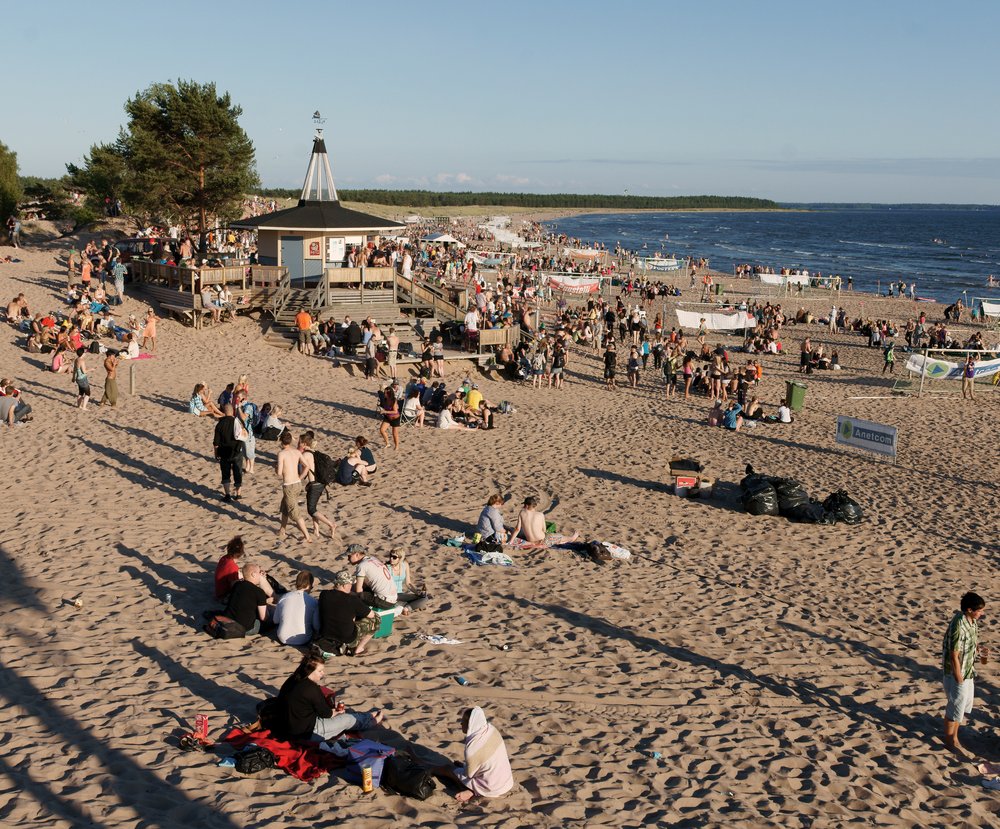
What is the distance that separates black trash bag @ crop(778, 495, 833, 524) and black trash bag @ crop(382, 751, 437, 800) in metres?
8.80

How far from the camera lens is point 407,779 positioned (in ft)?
19.1

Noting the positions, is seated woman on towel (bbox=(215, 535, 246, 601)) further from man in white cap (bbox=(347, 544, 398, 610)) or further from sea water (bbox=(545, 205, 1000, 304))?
sea water (bbox=(545, 205, 1000, 304))

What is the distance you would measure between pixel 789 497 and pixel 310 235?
16.5m

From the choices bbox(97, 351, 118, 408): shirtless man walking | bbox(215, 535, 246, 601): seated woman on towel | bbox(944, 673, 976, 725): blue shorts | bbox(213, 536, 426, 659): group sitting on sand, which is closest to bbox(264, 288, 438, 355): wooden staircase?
bbox(97, 351, 118, 408): shirtless man walking

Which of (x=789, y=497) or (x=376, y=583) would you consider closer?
(x=376, y=583)

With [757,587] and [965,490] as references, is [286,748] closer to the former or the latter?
[757,587]

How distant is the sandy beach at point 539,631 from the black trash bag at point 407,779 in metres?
0.08

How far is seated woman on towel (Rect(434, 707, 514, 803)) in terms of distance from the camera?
5.82m

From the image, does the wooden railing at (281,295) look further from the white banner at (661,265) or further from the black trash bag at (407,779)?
the white banner at (661,265)

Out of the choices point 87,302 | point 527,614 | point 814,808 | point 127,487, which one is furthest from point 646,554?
point 87,302

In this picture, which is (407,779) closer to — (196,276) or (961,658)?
(961,658)

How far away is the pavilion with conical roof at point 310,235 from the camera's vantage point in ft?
81.7

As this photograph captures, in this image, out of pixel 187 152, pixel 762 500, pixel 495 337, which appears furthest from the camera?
pixel 187 152

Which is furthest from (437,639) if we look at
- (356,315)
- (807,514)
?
(356,315)
